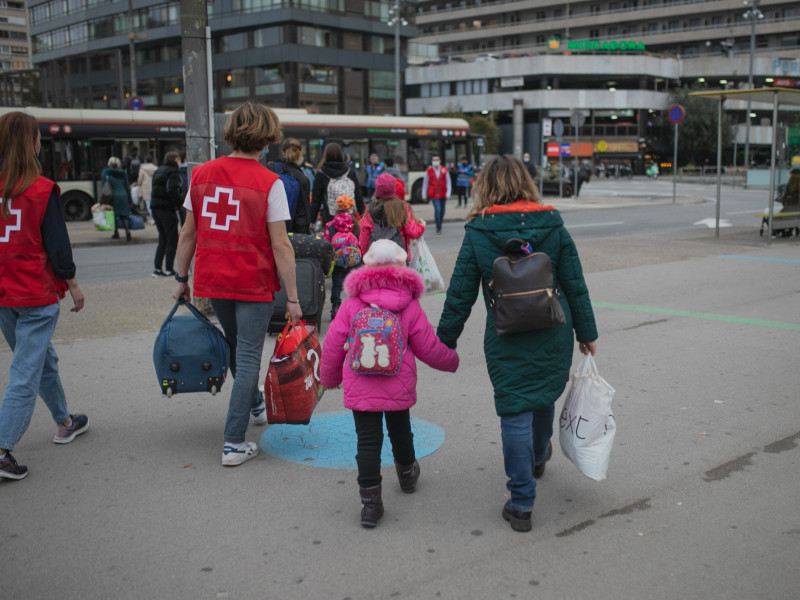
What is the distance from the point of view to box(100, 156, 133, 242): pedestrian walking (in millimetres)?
15891

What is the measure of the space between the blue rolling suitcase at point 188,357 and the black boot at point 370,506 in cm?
123

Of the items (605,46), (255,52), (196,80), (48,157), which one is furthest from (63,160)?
(605,46)

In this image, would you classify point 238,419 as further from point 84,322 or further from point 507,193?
point 84,322

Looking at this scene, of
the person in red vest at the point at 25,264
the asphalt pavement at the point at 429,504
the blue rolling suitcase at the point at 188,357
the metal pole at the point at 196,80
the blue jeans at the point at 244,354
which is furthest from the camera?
the metal pole at the point at 196,80

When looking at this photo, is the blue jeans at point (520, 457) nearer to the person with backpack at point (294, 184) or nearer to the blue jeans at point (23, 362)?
the blue jeans at point (23, 362)

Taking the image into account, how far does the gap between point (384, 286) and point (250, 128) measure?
1233mm

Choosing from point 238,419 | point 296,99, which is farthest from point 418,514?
point 296,99

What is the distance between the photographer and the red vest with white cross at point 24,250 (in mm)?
4164

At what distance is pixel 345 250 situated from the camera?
26.9ft

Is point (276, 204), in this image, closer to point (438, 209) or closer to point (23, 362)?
point (23, 362)

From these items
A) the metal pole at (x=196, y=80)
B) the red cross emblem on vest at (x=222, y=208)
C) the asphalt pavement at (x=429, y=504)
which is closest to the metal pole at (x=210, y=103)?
the metal pole at (x=196, y=80)

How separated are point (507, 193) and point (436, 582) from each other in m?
1.72

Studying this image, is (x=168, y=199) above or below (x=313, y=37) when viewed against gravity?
below

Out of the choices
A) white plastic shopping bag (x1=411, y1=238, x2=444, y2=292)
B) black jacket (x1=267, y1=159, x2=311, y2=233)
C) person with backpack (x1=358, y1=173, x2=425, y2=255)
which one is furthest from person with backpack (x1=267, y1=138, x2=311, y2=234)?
white plastic shopping bag (x1=411, y1=238, x2=444, y2=292)
